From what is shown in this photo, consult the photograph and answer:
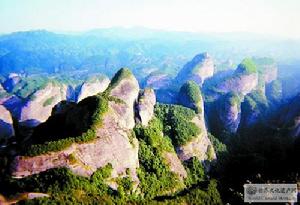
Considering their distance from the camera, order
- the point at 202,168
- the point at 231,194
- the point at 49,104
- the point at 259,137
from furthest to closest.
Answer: the point at 49,104
the point at 259,137
the point at 202,168
the point at 231,194

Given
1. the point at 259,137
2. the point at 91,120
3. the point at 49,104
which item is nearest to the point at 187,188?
the point at 91,120

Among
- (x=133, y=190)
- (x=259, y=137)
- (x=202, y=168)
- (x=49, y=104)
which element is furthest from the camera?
(x=49, y=104)

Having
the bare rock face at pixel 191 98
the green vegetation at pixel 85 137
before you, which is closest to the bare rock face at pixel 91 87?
the bare rock face at pixel 191 98

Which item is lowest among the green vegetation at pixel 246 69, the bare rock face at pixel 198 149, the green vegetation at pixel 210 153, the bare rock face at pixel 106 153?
the green vegetation at pixel 210 153

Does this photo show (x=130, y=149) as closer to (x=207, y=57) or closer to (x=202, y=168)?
(x=202, y=168)

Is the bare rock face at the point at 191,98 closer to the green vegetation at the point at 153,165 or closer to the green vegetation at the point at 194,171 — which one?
the green vegetation at the point at 194,171

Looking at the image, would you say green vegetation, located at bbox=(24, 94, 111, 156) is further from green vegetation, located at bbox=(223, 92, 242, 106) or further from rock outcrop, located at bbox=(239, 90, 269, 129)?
rock outcrop, located at bbox=(239, 90, 269, 129)

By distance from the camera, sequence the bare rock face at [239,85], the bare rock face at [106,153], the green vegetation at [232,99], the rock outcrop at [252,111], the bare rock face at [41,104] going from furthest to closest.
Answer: the bare rock face at [239,85] → the bare rock face at [41,104] → the rock outcrop at [252,111] → the green vegetation at [232,99] → the bare rock face at [106,153]
